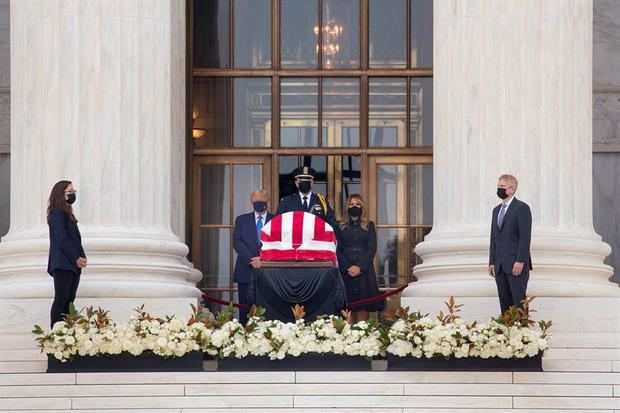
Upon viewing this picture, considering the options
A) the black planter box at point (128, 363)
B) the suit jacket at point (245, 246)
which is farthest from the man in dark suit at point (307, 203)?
the black planter box at point (128, 363)

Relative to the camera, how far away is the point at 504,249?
24.0 meters

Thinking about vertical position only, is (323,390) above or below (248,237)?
below

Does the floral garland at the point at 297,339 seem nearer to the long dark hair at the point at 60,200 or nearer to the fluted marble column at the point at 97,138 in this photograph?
the long dark hair at the point at 60,200

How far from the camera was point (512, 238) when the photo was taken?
2400 centimetres

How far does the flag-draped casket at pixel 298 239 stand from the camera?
25.4m

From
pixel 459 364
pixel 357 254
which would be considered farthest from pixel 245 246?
pixel 459 364

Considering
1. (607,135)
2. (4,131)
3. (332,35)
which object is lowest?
(607,135)

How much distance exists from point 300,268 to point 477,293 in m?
2.63

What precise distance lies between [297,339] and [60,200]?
12.6 ft

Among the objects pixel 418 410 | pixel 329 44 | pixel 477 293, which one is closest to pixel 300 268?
pixel 477 293

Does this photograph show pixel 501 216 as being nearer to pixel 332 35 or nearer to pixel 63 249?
pixel 63 249

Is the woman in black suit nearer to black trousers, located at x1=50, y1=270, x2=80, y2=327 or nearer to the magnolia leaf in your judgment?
black trousers, located at x1=50, y1=270, x2=80, y2=327

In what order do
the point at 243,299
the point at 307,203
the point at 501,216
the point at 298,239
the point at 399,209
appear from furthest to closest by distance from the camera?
1. the point at 399,209
2. the point at 243,299
3. the point at 307,203
4. the point at 298,239
5. the point at 501,216

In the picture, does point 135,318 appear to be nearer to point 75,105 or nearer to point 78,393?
point 78,393
